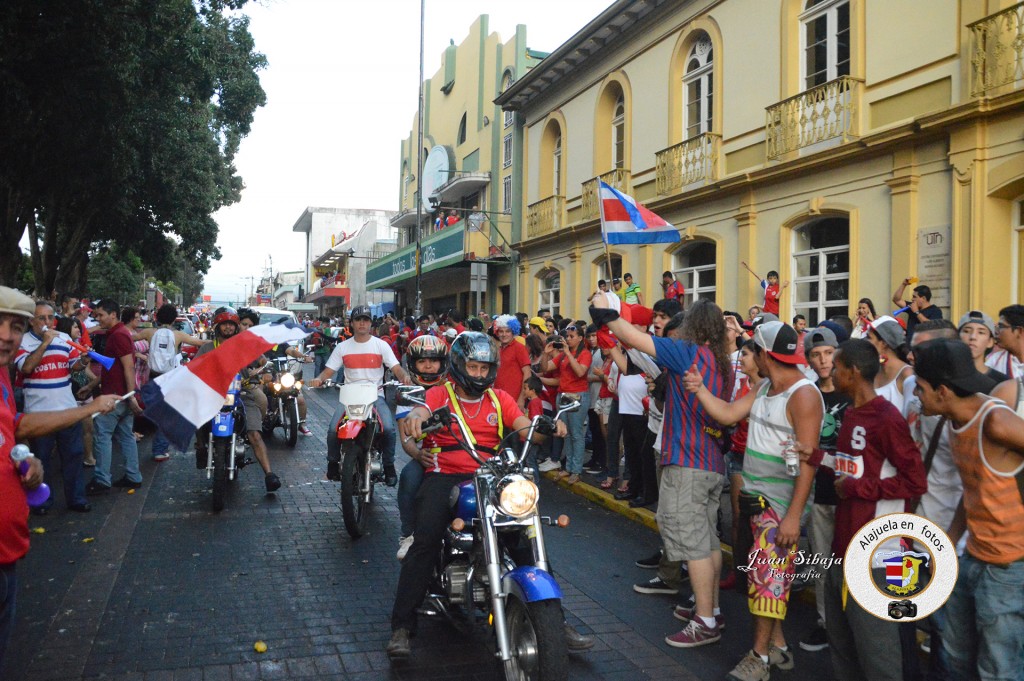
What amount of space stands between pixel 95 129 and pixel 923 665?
49.2 ft

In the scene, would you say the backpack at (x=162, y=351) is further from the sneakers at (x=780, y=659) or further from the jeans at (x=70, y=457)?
the sneakers at (x=780, y=659)

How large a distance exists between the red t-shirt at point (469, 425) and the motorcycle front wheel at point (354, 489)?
242 centimetres

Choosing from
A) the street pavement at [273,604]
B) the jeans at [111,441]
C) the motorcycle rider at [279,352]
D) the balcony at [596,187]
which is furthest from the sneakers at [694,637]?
the balcony at [596,187]

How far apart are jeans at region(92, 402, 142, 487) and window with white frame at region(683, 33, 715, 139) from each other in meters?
12.1

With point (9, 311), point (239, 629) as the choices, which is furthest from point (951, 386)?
point (239, 629)

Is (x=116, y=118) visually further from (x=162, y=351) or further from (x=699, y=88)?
(x=699, y=88)

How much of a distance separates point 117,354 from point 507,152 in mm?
20440

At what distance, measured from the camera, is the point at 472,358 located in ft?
14.7

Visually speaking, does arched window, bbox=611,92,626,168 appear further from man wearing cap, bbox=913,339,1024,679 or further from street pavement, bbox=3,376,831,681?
man wearing cap, bbox=913,339,1024,679

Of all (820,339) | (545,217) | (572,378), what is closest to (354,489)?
(572,378)

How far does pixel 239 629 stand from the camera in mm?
4953

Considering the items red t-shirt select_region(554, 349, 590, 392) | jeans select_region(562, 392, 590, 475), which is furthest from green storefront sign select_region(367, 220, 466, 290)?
jeans select_region(562, 392, 590, 475)

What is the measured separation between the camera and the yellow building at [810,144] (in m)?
10.7

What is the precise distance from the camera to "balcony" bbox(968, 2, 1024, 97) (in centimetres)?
1016
